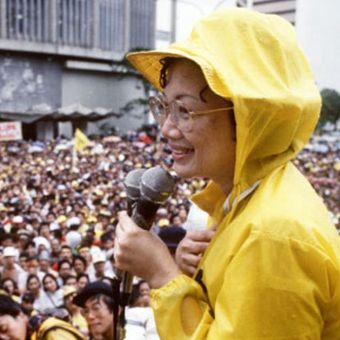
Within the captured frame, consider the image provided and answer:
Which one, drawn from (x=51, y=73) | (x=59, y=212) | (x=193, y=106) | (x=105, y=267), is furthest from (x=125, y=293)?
(x=51, y=73)

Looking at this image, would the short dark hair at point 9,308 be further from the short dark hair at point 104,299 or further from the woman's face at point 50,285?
the woman's face at point 50,285

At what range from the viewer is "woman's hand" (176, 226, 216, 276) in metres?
1.69

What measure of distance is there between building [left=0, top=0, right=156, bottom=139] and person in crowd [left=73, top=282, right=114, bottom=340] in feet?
108

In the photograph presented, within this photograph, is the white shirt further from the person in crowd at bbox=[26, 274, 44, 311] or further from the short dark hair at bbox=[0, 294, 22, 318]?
the person in crowd at bbox=[26, 274, 44, 311]

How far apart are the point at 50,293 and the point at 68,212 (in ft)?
18.2

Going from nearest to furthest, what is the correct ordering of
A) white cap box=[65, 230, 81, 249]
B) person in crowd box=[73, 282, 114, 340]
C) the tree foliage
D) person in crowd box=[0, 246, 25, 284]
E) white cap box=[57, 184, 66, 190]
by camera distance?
person in crowd box=[73, 282, 114, 340] → person in crowd box=[0, 246, 25, 284] → white cap box=[65, 230, 81, 249] → white cap box=[57, 184, 66, 190] → the tree foliage

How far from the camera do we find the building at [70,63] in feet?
123

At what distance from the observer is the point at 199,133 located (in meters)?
1.58

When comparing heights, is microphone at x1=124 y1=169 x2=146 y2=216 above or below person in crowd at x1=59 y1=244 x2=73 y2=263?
above

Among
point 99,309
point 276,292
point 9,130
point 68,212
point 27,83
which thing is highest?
point 276,292

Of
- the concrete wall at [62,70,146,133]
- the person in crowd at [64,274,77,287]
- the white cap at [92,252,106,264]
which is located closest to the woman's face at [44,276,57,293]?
the person in crowd at [64,274,77,287]

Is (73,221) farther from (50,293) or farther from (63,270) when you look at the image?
(50,293)

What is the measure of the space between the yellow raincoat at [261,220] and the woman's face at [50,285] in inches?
213

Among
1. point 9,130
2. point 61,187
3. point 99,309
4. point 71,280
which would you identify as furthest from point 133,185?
point 9,130
